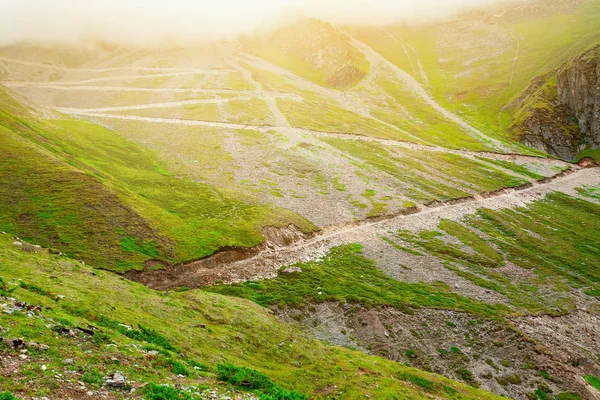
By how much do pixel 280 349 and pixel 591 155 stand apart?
563ft

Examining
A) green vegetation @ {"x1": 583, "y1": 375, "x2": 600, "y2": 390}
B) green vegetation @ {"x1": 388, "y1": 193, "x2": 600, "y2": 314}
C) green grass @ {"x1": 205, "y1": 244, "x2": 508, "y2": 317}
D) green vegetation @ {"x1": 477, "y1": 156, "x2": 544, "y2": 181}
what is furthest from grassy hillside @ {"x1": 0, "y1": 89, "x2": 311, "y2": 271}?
green vegetation @ {"x1": 477, "y1": 156, "x2": 544, "y2": 181}

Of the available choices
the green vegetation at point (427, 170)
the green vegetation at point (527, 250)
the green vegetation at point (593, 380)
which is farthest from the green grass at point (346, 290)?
the green vegetation at point (427, 170)

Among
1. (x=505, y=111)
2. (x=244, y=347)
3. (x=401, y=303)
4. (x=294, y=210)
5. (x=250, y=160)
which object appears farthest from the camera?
(x=505, y=111)

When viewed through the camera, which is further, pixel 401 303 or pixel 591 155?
pixel 591 155

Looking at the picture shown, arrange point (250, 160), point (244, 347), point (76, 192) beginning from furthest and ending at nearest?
1. point (250, 160)
2. point (76, 192)
3. point (244, 347)

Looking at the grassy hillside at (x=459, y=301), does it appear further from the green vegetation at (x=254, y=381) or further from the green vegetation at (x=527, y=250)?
the green vegetation at (x=254, y=381)

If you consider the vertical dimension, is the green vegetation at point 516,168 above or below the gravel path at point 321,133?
below

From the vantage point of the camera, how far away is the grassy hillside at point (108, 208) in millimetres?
44531

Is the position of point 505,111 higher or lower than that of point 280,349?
higher

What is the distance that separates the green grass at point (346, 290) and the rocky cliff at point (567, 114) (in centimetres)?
13669

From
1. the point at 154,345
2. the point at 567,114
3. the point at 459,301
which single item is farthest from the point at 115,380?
the point at 567,114

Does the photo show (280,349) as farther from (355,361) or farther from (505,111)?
(505,111)

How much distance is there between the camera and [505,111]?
185 metres

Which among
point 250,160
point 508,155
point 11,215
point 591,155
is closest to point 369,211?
point 250,160
